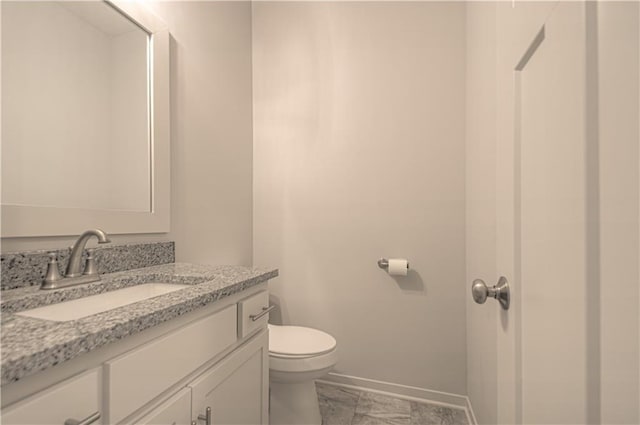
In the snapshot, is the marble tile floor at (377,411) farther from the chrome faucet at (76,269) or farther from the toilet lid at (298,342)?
the chrome faucet at (76,269)

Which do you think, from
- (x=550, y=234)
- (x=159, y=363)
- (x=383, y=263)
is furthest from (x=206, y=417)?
(x=383, y=263)

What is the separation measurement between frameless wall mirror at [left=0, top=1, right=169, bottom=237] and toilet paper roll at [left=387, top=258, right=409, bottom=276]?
119 centimetres

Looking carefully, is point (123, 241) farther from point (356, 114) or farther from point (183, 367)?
point (356, 114)

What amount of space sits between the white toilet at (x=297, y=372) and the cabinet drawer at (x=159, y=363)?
563 mm

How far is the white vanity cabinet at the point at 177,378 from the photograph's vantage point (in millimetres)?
474

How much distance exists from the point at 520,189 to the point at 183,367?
34.2 inches

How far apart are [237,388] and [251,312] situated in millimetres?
238

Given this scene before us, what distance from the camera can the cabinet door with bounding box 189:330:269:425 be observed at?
0.78m

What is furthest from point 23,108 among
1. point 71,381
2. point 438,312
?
point 438,312

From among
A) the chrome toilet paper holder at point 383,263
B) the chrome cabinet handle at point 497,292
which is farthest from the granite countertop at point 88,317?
the chrome toilet paper holder at point 383,263

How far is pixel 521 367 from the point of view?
566mm

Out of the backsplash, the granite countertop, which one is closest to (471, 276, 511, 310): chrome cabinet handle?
the granite countertop

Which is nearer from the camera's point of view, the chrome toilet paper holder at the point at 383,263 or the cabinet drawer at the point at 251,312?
the cabinet drawer at the point at 251,312

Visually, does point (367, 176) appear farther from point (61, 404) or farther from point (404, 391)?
point (61, 404)
